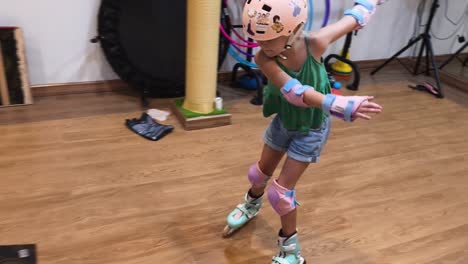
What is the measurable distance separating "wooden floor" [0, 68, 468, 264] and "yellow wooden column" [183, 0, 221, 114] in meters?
0.19

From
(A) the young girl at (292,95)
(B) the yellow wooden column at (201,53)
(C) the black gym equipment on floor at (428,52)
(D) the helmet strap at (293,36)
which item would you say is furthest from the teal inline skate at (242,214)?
(C) the black gym equipment on floor at (428,52)

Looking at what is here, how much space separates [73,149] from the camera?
2.34 metres

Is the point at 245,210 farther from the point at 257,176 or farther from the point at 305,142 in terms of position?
the point at 305,142

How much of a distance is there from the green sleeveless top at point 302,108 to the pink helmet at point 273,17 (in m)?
0.12

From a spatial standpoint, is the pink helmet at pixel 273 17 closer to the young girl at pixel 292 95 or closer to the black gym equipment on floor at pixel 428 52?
the young girl at pixel 292 95

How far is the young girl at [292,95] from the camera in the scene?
1239 mm

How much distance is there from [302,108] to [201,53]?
1.23 metres

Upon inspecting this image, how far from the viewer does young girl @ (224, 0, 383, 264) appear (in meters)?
1.24

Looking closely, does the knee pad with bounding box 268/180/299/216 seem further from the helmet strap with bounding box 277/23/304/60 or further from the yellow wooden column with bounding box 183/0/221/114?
the yellow wooden column with bounding box 183/0/221/114

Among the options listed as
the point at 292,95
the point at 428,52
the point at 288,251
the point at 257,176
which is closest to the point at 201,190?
the point at 257,176

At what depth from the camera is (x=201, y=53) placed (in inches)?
99.9

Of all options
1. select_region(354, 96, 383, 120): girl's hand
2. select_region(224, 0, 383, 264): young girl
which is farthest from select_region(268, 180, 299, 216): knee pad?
select_region(354, 96, 383, 120): girl's hand

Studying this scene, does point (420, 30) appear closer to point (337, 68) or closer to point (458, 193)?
point (337, 68)

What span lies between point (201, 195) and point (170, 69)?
113cm
